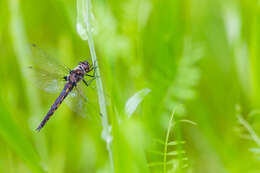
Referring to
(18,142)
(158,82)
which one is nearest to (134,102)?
(18,142)

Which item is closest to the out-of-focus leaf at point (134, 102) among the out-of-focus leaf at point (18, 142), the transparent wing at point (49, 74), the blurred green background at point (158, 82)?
the blurred green background at point (158, 82)

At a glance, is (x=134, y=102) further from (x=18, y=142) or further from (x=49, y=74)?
(x=49, y=74)

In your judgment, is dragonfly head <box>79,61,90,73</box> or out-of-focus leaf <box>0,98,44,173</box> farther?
dragonfly head <box>79,61,90,73</box>

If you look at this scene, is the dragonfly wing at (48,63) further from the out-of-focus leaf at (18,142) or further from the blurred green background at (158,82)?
the out-of-focus leaf at (18,142)

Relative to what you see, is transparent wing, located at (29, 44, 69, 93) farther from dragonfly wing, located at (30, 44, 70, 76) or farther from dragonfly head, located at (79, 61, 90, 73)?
dragonfly head, located at (79, 61, 90, 73)

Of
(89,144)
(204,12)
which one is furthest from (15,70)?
(204,12)

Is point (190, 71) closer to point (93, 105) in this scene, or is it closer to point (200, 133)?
point (200, 133)

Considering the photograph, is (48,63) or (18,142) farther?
(48,63)

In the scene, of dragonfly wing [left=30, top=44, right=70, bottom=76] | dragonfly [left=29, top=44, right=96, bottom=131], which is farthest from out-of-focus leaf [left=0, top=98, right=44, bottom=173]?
dragonfly wing [left=30, top=44, right=70, bottom=76]
